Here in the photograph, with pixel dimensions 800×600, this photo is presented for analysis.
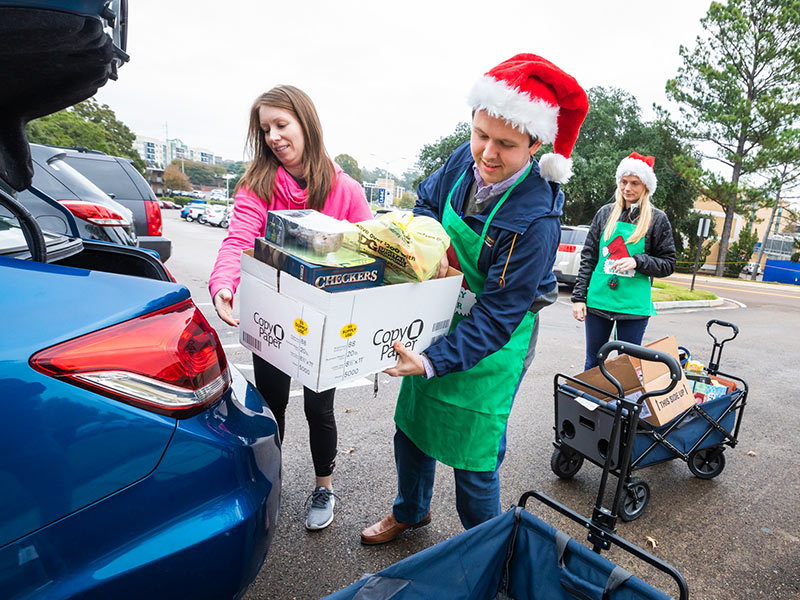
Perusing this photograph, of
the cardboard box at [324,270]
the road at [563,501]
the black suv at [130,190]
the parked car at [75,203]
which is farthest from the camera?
the black suv at [130,190]

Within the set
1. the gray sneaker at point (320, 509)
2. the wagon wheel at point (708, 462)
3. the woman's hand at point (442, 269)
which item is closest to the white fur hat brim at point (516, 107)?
the woman's hand at point (442, 269)

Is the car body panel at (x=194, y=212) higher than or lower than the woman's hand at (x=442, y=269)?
lower

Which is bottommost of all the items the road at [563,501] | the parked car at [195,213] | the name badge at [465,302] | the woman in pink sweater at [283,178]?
the parked car at [195,213]

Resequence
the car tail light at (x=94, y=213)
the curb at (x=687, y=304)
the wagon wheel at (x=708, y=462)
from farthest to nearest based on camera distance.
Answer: the curb at (x=687, y=304) < the car tail light at (x=94, y=213) < the wagon wheel at (x=708, y=462)

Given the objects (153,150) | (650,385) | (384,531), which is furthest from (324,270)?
(153,150)

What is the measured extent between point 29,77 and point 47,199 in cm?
73

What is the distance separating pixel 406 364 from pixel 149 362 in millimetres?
760

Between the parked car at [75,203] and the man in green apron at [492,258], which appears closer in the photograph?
the man in green apron at [492,258]

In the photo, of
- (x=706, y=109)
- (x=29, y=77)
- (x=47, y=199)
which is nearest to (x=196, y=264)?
(x=47, y=199)

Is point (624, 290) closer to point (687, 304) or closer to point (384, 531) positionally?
point (384, 531)

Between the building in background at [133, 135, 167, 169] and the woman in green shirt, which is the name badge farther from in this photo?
the building in background at [133, 135, 167, 169]

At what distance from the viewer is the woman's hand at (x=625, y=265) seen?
125 inches

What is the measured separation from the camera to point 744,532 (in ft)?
8.39

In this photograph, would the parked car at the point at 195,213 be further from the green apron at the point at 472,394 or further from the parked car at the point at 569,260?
the green apron at the point at 472,394
